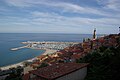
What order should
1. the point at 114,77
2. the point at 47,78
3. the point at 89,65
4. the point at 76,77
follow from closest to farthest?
the point at 47,78
the point at 114,77
the point at 76,77
the point at 89,65

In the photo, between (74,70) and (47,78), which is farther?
(74,70)

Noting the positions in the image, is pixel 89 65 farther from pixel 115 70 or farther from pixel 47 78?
pixel 47 78

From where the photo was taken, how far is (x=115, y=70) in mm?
10547

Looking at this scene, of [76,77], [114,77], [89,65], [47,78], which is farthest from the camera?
[89,65]

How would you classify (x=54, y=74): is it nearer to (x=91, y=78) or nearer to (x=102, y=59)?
(x=91, y=78)

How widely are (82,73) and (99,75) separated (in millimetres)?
1510

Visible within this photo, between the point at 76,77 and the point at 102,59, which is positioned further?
the point at 102,59

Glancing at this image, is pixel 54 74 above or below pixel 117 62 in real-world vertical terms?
below

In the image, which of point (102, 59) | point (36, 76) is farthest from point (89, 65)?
point (36, 76)

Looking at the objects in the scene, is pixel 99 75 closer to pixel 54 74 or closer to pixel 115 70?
pixel 115 70

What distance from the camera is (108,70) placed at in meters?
10.9

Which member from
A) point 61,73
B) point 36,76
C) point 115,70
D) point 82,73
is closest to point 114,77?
point 115,70

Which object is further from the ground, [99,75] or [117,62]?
[117,62]

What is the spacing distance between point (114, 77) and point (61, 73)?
10.8ft
